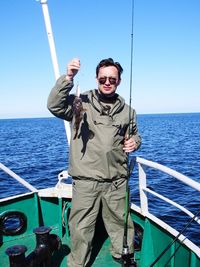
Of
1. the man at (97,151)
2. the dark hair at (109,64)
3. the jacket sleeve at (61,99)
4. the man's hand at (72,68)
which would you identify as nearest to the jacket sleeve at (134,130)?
the man at (97,151)

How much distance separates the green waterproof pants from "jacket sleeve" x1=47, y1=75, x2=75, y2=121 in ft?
3.04

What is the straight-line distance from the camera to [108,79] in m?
3.93

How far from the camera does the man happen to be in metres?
3.94

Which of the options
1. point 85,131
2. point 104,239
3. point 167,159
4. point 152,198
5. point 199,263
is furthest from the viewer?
point 167,159

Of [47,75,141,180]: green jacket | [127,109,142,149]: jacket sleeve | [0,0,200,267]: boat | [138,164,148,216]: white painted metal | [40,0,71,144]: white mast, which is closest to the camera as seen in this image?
[0,0,200,267]: boat

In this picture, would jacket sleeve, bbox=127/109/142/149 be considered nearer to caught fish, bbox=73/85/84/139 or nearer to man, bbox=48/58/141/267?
man, bbox=48/58/141/267

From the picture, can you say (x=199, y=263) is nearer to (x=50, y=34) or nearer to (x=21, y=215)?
(x=21, y=215)

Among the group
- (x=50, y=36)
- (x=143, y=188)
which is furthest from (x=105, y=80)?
(x=50, y=36)

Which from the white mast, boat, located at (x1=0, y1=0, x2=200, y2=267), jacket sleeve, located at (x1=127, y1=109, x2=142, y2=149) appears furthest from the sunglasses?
the white mast

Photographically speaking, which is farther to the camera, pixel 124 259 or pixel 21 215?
pixel 21 215

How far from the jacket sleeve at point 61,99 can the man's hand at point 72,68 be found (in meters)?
0.06

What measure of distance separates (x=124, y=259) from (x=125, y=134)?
1.57 m

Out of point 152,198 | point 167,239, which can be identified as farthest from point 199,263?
point 152,198

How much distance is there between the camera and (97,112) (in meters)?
4.00
